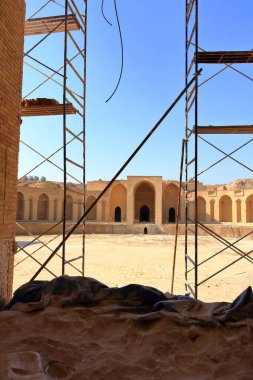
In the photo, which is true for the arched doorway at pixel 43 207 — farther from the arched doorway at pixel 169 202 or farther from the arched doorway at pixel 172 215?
the arched doorway at pixel 172 215

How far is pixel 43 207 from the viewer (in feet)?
116

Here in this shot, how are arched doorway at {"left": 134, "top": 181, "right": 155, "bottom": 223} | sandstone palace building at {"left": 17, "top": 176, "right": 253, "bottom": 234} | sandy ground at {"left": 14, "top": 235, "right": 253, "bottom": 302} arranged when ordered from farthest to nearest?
arched doorway at {"left": 134, "top": 181, "right": 155, "bottom": 223}, sandstone palace building at {"left": 17, "top": 176, "right": 253, "bottom": 234}, sandy ground at {"left": 14, "top": 235, "right": 253, "bottom": 302}

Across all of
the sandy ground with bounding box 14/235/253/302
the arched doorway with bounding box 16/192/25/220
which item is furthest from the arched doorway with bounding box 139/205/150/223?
the sandy ground with bounding box 14/235/253/302

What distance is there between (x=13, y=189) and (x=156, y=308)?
2.78 m

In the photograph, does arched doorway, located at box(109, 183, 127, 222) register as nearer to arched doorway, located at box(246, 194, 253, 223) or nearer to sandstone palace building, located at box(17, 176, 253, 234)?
sandstone palace building, located at box(17, 176, 253, 234)

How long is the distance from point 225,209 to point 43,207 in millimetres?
22488

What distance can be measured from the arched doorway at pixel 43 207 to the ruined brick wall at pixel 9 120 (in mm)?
31168

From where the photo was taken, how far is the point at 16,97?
4.59m

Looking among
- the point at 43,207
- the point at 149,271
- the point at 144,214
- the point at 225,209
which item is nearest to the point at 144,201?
the point at 144,214

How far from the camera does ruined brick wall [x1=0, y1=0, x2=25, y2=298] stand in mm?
4141

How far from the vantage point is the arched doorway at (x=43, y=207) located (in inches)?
1369

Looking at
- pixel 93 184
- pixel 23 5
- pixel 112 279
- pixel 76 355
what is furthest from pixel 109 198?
pixel 76 355

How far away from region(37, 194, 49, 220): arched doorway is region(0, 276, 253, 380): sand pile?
32.3 meters

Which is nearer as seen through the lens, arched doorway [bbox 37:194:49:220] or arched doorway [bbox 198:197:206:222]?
arched doorway [bbox 37:194:49:220]
